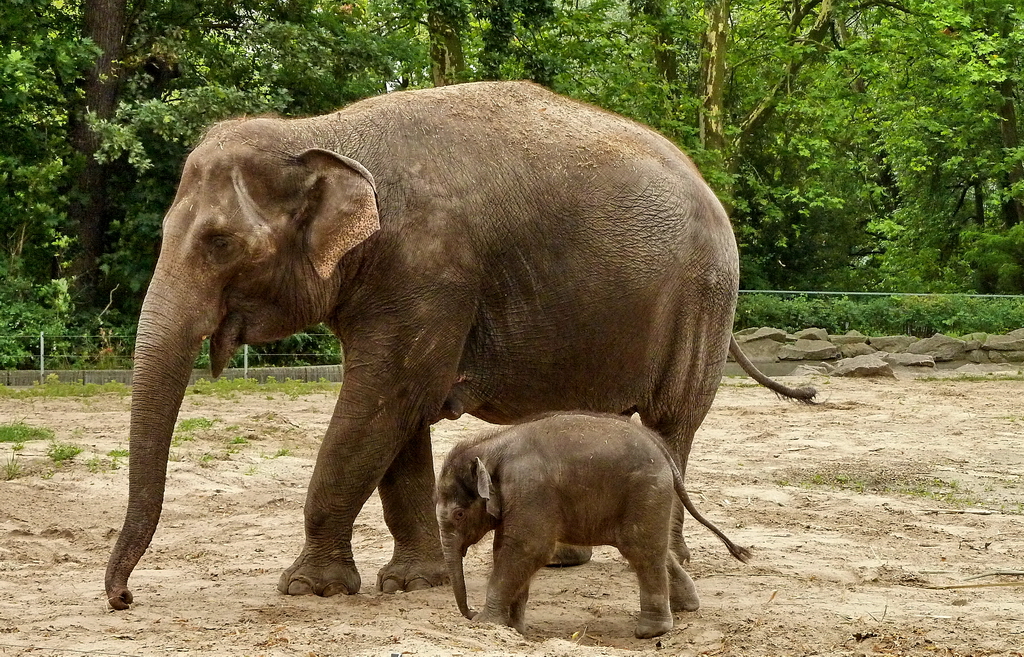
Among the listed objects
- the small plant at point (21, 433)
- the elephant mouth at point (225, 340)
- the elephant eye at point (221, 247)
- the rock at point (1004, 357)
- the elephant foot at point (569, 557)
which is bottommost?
the elephant foot at point (569, 557)

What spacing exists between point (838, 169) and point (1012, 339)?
421 inches

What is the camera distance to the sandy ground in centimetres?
500

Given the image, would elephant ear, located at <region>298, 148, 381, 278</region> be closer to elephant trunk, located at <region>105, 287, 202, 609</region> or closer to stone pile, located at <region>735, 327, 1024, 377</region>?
elephant trunk, located at <region>105, 287, 202, 609</region>

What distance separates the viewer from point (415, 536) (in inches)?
247

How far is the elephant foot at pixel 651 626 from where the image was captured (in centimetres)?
533

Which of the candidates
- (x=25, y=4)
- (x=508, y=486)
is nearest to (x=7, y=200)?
(x=25, y=4)

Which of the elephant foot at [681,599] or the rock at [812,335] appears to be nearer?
the elephant foot at [681,599]

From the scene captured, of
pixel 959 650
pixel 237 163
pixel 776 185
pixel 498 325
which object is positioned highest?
pixel 776 185

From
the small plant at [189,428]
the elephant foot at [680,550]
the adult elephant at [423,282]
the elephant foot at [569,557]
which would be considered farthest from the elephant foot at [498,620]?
the small plant at [189,428]

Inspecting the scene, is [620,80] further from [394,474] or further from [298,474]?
[394,474]

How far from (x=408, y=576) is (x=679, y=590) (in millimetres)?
1305

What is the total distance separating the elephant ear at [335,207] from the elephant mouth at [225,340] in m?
0.44

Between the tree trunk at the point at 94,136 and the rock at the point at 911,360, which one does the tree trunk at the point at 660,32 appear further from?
the tree trunk at the point at 94,136

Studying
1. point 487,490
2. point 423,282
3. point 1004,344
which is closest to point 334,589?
point 487,490
